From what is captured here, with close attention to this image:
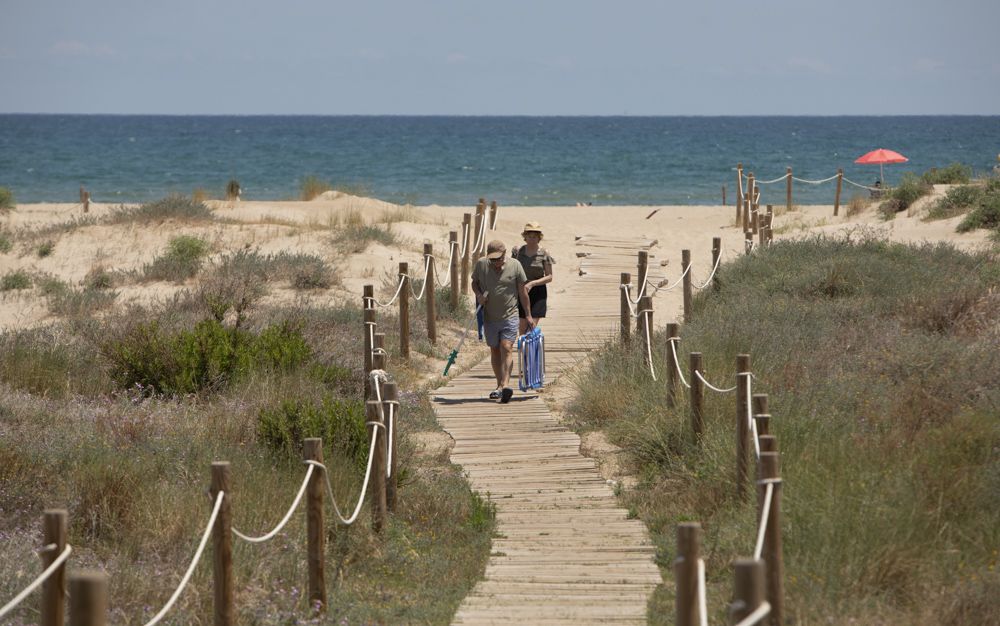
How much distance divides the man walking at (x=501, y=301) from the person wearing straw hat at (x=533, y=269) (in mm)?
376

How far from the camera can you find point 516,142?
331 feet

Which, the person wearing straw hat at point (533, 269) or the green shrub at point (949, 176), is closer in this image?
the person wearing straw hat at point (533, 269)

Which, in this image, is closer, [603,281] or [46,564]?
[46,564]

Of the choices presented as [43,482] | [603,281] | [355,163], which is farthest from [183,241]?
[355,163]

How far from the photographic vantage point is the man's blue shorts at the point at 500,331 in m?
11.4

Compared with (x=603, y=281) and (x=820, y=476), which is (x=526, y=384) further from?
(x=603, y=281)

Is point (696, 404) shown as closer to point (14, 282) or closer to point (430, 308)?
point (430, 308)

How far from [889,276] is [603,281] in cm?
657

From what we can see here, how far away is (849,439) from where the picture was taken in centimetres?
752

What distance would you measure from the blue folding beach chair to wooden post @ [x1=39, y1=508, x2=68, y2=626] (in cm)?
766

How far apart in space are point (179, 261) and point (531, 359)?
9.64 meters

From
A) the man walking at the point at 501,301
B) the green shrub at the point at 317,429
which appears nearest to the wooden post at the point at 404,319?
the man walking at the point at 501,301

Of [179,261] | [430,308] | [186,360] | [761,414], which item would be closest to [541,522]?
[761,414]

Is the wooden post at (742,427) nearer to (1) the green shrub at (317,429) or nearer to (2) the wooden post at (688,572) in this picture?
(1) the green shrub at (317,429)
